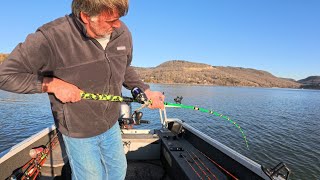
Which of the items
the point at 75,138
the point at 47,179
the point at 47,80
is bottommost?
the point at 47,179

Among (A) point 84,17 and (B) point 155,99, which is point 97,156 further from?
(A) point 84,17

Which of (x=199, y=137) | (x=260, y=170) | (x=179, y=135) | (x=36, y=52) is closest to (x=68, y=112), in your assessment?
(x=36, y=52)

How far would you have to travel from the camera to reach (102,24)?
2258 millimetres

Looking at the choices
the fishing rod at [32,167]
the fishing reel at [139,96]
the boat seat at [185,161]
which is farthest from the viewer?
the boat seat at [185,161]

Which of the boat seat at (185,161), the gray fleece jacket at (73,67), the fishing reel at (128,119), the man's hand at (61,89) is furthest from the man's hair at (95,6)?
the fishing reel at (128,119)

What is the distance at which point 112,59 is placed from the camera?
2686mm

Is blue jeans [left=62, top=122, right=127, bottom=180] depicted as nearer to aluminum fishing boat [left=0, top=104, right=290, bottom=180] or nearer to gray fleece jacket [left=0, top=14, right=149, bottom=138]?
gray fleece jacket [left=0, top=14, right=149, bottom=138]

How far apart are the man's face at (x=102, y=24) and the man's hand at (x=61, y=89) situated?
0.50 metres

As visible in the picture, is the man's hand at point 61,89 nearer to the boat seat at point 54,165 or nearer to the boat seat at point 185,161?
the boat seat at point 185,161

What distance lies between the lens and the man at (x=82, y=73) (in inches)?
84.0

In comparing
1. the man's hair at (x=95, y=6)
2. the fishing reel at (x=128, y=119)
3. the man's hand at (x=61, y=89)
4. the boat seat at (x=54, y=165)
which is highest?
the man's hair at (x=95, y=6)

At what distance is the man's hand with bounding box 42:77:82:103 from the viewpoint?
227cm

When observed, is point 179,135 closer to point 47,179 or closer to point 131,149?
point 131,149

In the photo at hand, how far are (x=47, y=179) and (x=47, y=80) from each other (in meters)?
3.43
